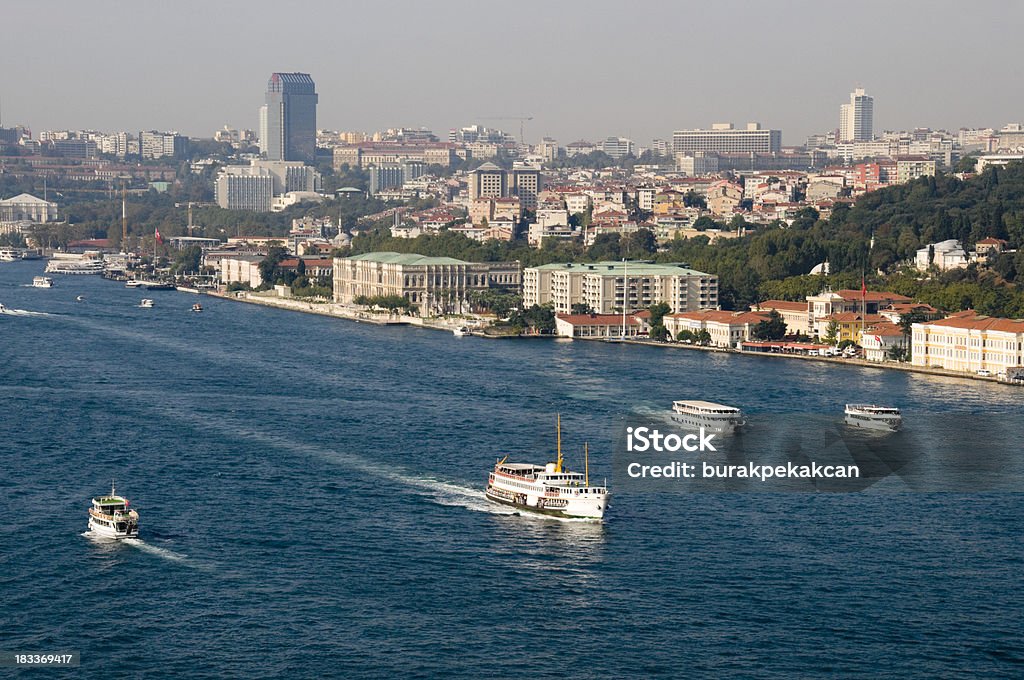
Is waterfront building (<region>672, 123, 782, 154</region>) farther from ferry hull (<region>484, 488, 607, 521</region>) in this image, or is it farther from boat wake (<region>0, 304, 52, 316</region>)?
ferry hull (<region>484, 488, 607, 521</region>)

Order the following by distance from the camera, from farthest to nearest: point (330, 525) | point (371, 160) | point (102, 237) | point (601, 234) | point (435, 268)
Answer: point (371, 160) → point (102, 237) → point (601, 234) → point (435, 268) → point (330, 525)

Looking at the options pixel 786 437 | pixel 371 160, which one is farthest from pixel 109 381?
pixel 371 160

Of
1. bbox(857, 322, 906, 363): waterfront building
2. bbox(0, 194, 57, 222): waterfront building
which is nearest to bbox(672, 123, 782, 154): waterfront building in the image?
bbox(0, 194, 57, 222): waterfront building

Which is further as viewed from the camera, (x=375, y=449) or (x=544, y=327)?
(x=544, y=327)

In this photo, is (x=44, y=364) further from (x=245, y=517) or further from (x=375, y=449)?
(x=245, y=517)

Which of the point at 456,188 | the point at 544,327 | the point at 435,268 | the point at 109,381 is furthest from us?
the point at 456,188

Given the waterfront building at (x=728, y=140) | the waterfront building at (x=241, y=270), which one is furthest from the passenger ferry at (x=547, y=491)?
the waterfront building at (x=728, y=140)
